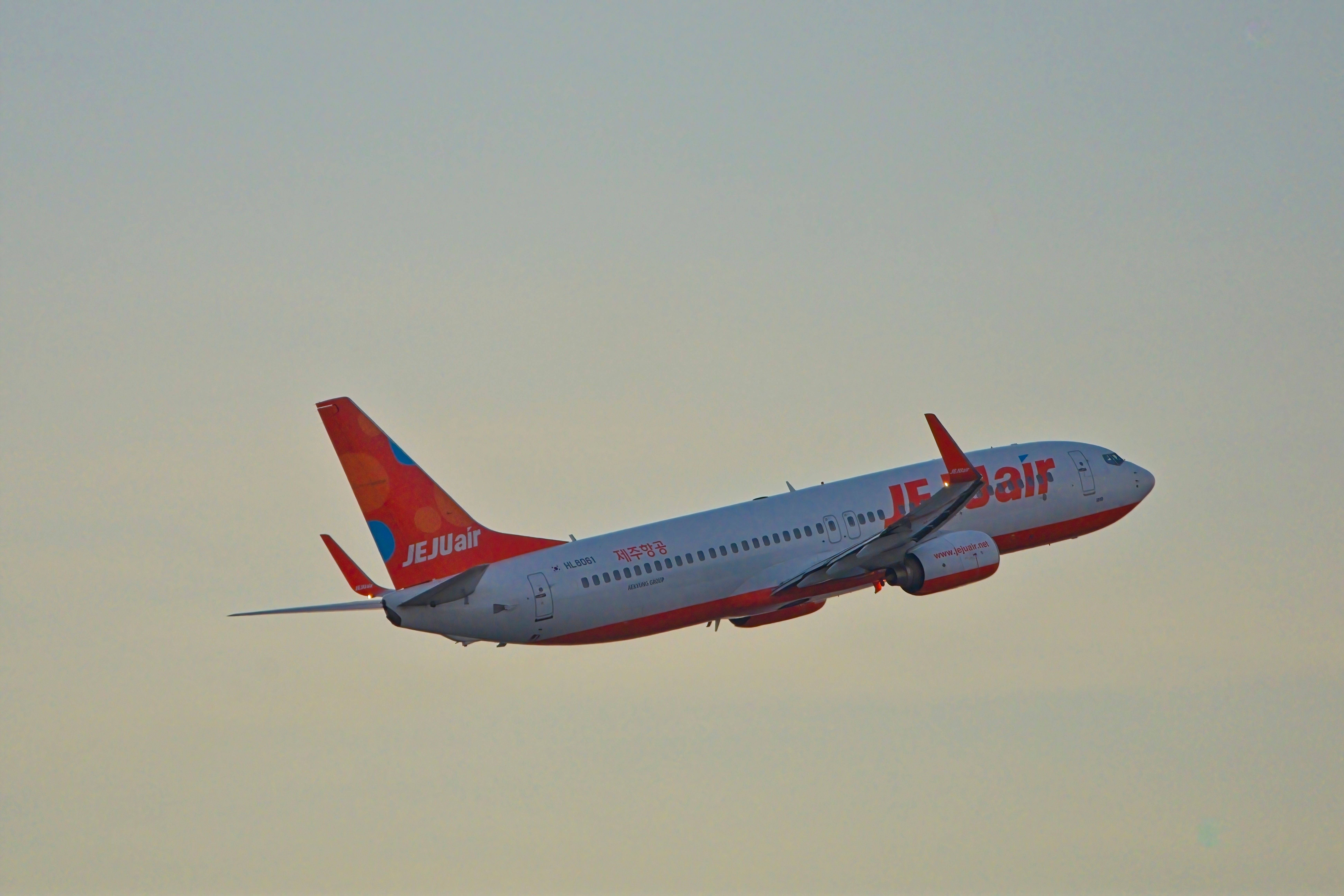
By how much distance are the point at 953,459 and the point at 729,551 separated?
8569mm

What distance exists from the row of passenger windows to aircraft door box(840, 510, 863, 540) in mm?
59

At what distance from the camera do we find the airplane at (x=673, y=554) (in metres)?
61.6

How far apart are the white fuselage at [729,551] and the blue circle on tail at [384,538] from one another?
2411 millimetres

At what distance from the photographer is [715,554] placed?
65.6 m

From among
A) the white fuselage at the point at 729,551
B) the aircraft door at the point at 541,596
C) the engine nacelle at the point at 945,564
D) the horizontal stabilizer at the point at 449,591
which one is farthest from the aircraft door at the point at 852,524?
the horizontal stabilizer at the point at 449,591

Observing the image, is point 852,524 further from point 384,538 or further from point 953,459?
point 384,538

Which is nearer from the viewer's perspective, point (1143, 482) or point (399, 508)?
point (399, 508)

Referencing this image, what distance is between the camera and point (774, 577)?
220ft

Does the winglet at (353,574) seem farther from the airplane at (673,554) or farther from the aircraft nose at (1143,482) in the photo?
the aircraft nose at (1143,482)

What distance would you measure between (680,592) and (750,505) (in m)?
5.00

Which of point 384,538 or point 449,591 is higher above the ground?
point 384,538

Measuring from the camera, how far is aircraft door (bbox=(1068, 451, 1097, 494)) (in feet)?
252

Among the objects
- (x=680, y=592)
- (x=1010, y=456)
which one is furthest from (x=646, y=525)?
(x=1010, y=456)

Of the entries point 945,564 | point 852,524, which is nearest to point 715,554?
point 852,524
